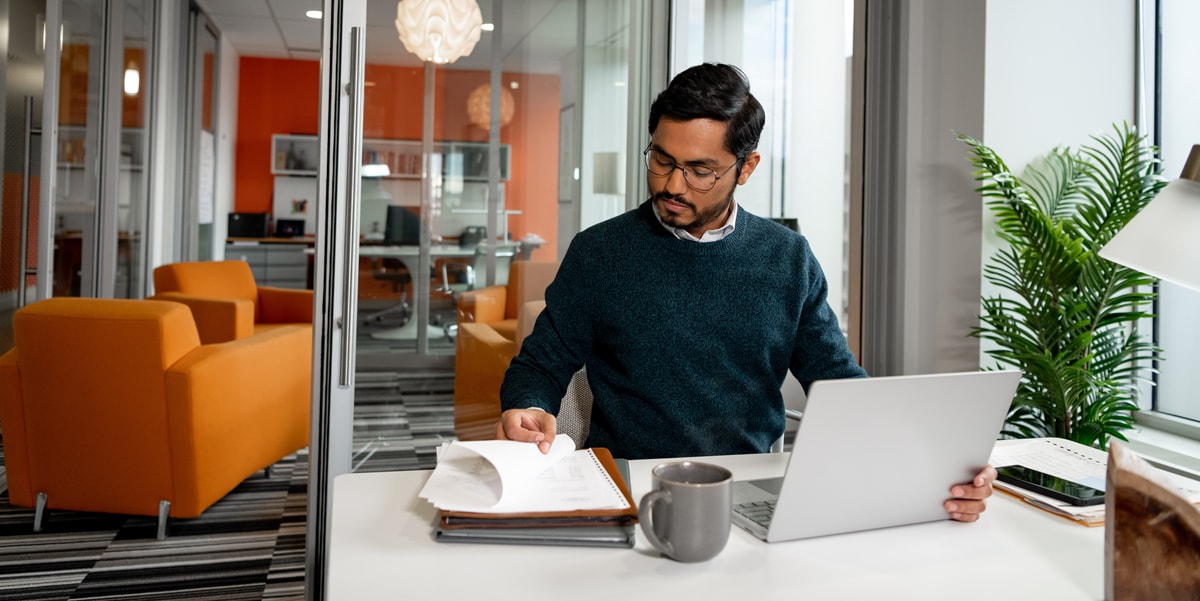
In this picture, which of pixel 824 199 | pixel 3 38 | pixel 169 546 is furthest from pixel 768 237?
pixel 3 38

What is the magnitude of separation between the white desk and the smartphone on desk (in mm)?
69

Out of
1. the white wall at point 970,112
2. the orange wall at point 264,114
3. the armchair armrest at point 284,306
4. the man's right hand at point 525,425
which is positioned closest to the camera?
the man's right hand at point 525,425

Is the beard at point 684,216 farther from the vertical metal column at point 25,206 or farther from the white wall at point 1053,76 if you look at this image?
the vertical metal column at point 25,206

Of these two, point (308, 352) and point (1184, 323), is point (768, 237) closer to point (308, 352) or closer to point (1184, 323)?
point (1184, 323)

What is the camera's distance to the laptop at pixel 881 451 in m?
0.96

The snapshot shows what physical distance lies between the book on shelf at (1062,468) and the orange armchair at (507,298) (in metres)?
1.54

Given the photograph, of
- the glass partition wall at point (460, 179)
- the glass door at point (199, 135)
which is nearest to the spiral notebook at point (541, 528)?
the glass partition wall at point (460, 179)

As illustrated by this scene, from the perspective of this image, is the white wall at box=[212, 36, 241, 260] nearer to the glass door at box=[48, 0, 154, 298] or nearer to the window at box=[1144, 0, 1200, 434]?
the glass door at box=[48, 0, 154, 298]

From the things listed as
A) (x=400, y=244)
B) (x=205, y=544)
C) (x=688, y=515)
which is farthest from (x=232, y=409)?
(x=688, y=515)

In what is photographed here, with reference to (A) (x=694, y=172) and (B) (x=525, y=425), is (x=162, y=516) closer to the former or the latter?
(B) (x=525, y=425)

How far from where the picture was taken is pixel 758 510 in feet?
3.69

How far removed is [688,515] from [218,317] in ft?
13.6

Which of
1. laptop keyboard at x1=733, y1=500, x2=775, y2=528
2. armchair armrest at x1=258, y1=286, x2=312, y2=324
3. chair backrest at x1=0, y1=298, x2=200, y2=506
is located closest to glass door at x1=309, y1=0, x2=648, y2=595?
chair backrest at x1=0, y1=298, x2=200, y2=506

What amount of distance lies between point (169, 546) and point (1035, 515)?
2.71 meters
